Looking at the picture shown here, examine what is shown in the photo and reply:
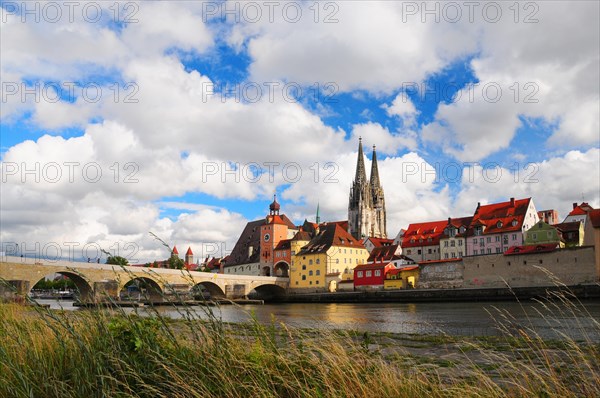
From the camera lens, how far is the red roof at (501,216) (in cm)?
7825

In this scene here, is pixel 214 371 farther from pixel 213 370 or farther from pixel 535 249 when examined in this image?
pixel 535 249

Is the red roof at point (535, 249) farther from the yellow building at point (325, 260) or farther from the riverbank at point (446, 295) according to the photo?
the yellow building at point (325, 260)

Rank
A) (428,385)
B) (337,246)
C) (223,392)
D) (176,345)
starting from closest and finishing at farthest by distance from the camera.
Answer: (428,385) < (223,392) < (176,345) < (337,246)

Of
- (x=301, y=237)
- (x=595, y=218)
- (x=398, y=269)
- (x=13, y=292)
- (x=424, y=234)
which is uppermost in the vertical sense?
(x=595, y=218)

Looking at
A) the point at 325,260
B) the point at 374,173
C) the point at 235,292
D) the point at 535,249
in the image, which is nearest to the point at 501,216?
the point at 535,249

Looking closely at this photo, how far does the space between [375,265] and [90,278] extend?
3891 cm

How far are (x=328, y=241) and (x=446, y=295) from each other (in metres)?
31.2

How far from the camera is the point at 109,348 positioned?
5.45m

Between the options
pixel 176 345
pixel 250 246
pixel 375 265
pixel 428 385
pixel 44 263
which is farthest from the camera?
pixel 250 246

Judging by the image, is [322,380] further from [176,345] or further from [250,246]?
[250,246]

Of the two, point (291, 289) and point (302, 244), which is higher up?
point (302, 244)

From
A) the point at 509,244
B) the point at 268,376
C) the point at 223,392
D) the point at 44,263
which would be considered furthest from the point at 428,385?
the point at 509,244

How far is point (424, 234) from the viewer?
92.9 metres

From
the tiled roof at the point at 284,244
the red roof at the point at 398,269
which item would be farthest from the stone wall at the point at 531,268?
the tiled roof at the point at 284,244
